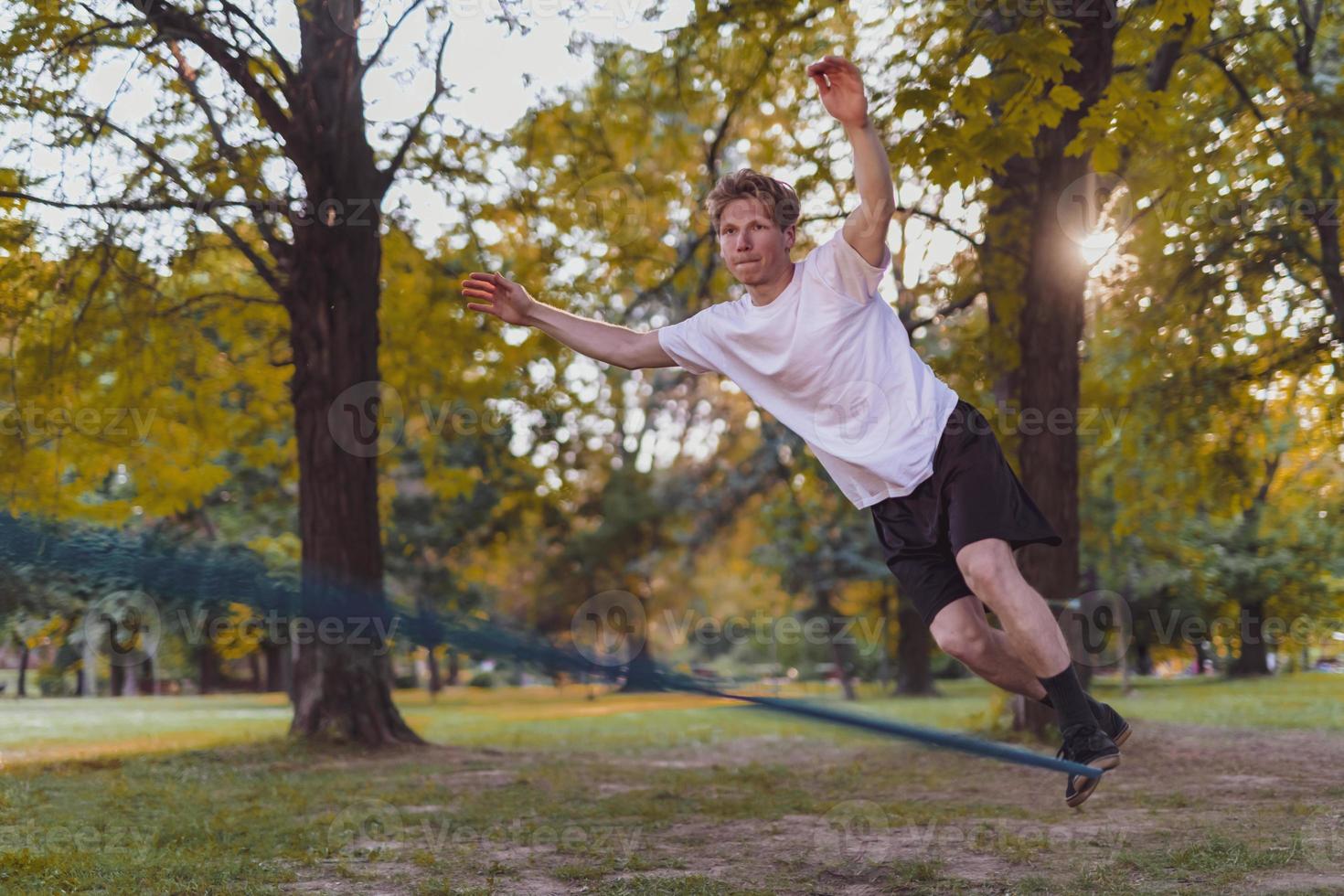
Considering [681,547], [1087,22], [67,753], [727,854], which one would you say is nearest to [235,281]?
[67,753]

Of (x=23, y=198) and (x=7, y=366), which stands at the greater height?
(x=23, y=198)

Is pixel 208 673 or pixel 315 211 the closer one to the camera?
pixel 315 211

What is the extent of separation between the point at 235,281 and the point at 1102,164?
9282 millimetres

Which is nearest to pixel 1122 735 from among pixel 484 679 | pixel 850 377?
pixel 850 377

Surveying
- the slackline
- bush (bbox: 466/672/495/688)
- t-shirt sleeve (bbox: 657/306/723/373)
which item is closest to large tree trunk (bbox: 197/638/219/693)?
bush (bbox: 466/672/495/688)

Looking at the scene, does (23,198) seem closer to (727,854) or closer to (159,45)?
(159,45)

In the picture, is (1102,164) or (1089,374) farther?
(1089,374)

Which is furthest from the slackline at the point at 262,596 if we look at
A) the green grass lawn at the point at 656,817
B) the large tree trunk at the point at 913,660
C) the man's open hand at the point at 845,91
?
the large tree trunk at the point at 913,660

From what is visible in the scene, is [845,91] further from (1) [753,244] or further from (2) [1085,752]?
(2) [1085,752]

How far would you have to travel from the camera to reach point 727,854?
5.99 metres

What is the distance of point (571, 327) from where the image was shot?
4.99 m

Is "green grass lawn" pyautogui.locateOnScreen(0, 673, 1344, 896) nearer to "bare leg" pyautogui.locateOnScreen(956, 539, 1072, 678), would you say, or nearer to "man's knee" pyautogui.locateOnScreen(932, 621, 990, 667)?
"man's knee" pyautogui.locateOnScreen(932, 621, 990, 667)

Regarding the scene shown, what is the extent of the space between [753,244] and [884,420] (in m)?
0.75

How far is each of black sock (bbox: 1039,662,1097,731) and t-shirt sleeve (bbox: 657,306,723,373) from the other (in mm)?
1547
